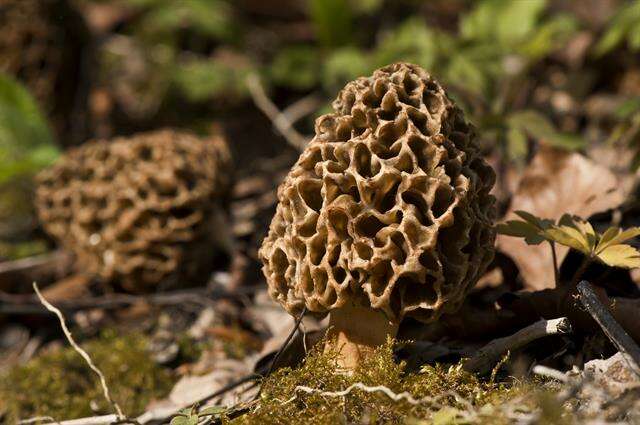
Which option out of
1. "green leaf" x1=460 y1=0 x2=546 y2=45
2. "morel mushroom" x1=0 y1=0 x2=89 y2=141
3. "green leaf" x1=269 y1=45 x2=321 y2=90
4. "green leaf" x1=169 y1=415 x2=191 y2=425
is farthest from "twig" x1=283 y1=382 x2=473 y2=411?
"morel mushroom" x1=0 y1=0 x2=89 y2=141

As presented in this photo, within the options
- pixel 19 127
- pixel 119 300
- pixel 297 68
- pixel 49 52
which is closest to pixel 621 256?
pixel 119 300

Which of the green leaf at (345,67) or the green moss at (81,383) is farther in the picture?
the green leaf at (345,67)

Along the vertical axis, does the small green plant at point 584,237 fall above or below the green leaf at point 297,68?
above

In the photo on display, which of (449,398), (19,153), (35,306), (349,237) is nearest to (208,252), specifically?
(35,306)

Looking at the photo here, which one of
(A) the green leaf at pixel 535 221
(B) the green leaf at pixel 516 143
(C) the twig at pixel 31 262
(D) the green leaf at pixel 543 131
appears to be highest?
(A) the green leaf at pixel 535 221

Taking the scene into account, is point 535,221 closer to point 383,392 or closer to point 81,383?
point 383,392

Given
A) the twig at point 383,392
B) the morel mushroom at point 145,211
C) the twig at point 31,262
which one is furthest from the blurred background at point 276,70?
the twig at point 383,392

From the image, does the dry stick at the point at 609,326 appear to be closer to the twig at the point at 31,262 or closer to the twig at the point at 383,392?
the twig at the point at 383,392
